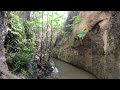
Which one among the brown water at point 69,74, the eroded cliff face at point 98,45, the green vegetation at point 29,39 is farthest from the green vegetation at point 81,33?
the brown water at point 69,74

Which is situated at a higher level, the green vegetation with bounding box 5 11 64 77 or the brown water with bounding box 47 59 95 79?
the green vegetation with bounding box 5 11 64 77

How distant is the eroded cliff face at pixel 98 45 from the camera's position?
7875 millimetres

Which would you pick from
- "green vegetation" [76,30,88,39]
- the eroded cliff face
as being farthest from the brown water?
→ "green vegetation" [76,30,88,39]

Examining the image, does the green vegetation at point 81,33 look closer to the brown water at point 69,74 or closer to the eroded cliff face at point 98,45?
the eroded cliff face at point 98,45

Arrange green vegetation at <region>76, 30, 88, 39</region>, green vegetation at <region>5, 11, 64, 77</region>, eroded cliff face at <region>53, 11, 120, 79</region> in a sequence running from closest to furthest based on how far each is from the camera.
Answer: green vegetation at <region>5, 11, 64, 77</region>, eroded cliff face at <region>53, 11, 120, 79</region>, green vegetation at <region>76, 30, 88, 39</region>

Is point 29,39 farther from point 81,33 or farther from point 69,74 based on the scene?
point 69,74

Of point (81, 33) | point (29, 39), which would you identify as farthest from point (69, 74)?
point (29, 39)

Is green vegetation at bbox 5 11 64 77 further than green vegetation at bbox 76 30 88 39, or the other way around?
green vegetation at bbox 76 30 88 39

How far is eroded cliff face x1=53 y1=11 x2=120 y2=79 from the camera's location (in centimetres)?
788

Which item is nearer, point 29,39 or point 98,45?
point 98,45

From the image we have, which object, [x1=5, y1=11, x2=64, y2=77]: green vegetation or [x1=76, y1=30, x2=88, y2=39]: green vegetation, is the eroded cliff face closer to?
[x1=76, y1=30, x2=88, y2=39]: green vegetation

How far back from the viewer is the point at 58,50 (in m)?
12.5

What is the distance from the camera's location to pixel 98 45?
8742mm
